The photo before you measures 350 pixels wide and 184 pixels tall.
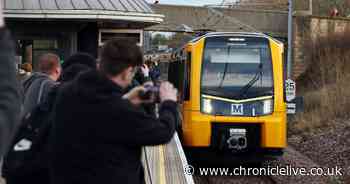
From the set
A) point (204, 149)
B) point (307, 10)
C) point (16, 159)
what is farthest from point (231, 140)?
point (307, 10)

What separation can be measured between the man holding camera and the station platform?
3.23 m

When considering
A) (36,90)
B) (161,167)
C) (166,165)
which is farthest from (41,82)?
(166,165)

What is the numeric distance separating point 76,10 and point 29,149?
8.89 metres

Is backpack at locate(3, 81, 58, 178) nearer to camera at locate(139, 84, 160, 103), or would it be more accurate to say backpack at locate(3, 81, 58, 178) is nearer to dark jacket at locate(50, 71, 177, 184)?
dark jacket at locate(50, 71, 177, 184)

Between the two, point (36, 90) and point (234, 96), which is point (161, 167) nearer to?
point (36, 90)

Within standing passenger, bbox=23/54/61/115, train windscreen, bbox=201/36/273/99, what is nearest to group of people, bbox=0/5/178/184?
standing passenger, bbox=23/54/61/115

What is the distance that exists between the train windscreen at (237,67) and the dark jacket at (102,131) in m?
8.78

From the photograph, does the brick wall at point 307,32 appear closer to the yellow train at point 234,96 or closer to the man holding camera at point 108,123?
the yellow train at point 234,96

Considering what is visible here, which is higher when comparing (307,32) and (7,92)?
(307,32)

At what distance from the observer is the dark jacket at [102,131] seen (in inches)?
132

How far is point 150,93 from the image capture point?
352 cm

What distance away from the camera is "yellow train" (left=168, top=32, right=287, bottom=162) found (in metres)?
11.9

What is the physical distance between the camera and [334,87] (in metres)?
Result: 20.2

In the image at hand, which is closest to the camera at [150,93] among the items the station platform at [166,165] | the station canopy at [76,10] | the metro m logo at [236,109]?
the station platform at [166,165]
